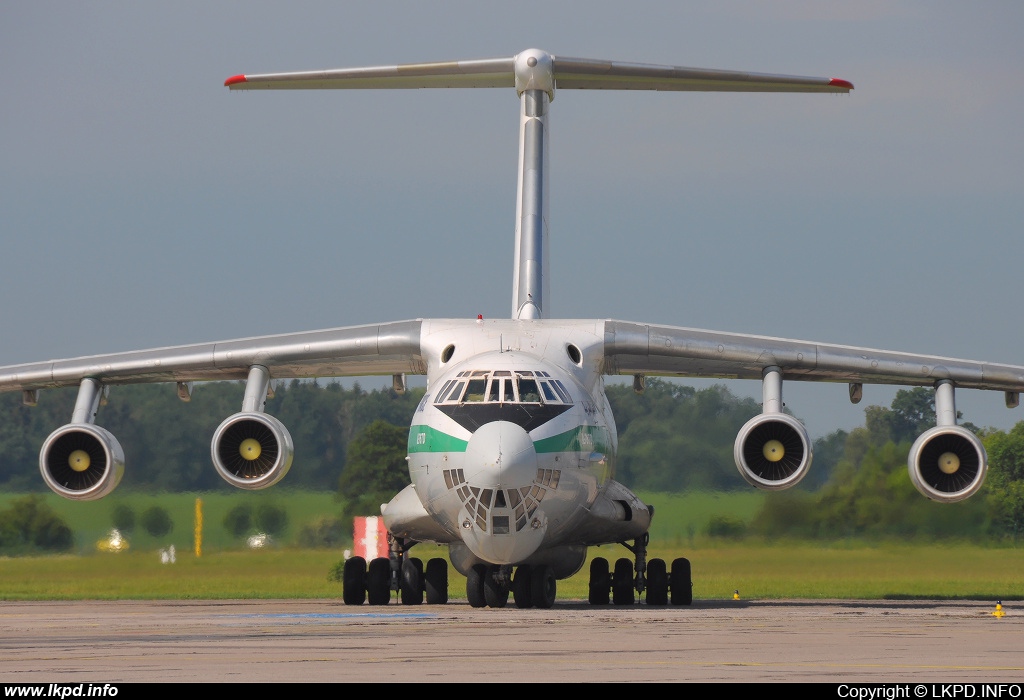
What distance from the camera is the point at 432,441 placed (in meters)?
13.3

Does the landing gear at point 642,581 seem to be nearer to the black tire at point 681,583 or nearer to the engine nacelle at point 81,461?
the black tire at point 681,583

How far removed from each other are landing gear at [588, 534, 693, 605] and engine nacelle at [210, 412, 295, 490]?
3.37 metres

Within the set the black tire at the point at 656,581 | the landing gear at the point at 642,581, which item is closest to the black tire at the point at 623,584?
the landing gear at the point at 642,581

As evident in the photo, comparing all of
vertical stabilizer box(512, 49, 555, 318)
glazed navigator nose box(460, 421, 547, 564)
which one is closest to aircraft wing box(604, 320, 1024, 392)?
vertical stabilizer box(512, 49, 555, 318)

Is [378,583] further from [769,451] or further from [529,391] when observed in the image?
[769,451]

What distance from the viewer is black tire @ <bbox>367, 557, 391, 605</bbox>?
15.1 m

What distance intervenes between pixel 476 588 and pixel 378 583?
1.62 m

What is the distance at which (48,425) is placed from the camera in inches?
913

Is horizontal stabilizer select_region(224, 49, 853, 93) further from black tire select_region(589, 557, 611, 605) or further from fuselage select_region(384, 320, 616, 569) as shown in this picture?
black tire select_region(589, 557, 611, 605)

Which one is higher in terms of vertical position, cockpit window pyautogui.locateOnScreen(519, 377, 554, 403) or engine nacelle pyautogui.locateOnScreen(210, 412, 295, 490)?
cockpit window pyautogui.locateOnScreen(519, 377, 554, 403)

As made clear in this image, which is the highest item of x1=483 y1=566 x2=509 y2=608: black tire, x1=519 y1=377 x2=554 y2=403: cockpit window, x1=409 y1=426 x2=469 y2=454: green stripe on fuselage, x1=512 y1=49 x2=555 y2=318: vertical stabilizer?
x1=512 y1=49 x2=555 y2=318: vertical stabilizer

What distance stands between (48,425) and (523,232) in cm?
912

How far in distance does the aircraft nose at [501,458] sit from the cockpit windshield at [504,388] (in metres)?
0.41
